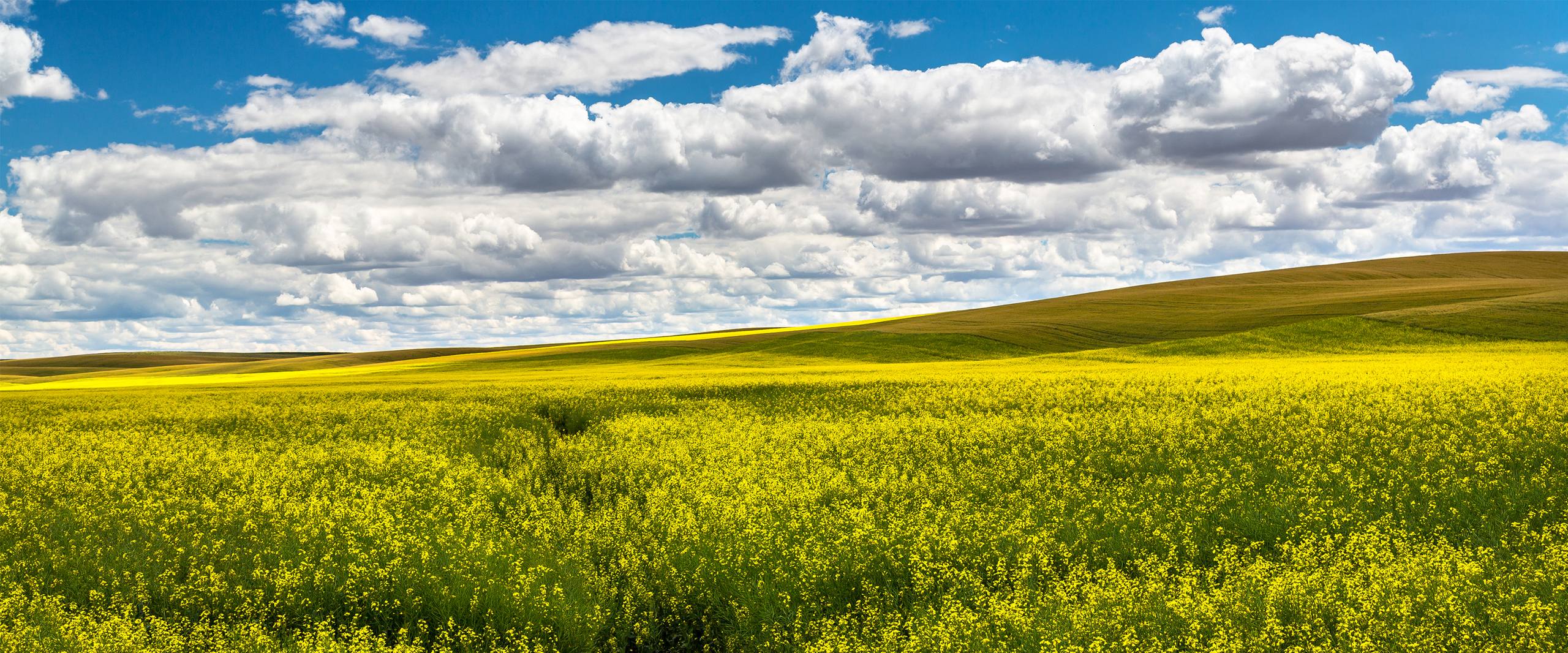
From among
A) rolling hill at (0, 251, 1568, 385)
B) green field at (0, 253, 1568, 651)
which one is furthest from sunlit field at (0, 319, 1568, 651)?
rolling hill at (0, 251, 1568, 385)

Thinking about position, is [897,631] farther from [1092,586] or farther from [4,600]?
[4,600]

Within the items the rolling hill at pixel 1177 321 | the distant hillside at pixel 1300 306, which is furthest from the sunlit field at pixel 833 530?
the distant hillside at pixel 1300 306

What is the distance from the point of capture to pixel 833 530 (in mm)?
12508

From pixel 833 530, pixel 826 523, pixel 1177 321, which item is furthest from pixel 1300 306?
pixel 833 530

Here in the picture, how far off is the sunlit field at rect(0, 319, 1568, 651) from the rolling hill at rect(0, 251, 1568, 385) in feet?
106

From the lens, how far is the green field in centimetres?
934

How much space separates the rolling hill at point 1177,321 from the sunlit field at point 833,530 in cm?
3217

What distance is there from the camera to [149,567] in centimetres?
1191

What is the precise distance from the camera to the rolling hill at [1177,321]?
5456 centimetres

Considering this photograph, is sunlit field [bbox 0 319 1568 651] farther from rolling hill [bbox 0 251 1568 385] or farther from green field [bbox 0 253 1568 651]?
rolling hill [bbox 0 251 1568 385]

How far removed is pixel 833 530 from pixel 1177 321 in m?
67.5

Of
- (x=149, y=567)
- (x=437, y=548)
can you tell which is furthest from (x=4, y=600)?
(x=437, y=548)

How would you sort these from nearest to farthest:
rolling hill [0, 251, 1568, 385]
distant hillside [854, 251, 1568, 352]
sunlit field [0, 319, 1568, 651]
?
sunlit field [0, 319, 1568, 651] → rolling hill [0, 251, 1568, 385] → distant hillside [854, 251, 1568, 352]

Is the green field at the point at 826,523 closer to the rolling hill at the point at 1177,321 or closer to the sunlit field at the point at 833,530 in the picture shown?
the sunlit field at the point at 833,530
